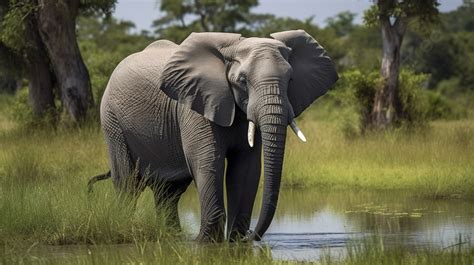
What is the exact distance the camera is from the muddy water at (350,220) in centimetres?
1023

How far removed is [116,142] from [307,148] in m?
7.06

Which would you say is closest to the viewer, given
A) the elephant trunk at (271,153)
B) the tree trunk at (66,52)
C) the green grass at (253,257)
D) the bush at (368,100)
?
the green grass at (253,257)

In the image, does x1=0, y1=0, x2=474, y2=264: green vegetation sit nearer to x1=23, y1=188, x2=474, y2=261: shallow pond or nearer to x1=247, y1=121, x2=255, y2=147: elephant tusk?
x1=23, y1=188, x2=474, y2=261: shallow pond

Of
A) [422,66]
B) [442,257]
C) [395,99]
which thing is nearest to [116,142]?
[442,257]

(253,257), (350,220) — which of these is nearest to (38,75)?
(350,220)

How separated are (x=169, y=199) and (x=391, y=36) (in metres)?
12.8

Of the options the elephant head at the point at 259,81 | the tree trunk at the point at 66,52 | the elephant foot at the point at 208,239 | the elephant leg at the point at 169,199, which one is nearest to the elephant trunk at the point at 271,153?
the elephant head at the point at 259,81

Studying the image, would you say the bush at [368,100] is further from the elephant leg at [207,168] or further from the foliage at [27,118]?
the elephant leg at [207,168]

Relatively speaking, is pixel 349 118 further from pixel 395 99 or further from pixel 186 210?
pixel 186 210

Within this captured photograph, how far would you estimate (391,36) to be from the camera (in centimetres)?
2288

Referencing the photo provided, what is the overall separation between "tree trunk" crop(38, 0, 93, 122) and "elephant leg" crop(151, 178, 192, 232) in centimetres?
1060

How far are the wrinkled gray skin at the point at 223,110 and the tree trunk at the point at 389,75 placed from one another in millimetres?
12232

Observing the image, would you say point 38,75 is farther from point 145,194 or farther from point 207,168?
point 207,168

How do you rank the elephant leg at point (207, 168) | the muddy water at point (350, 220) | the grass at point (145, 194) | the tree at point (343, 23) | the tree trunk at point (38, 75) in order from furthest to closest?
the tree at point (343, 23), the tree trunk at point (38, 75), the muddy water at point (350, 220), the elephant leg at point (207, 168), the grass at point (145, 194)
